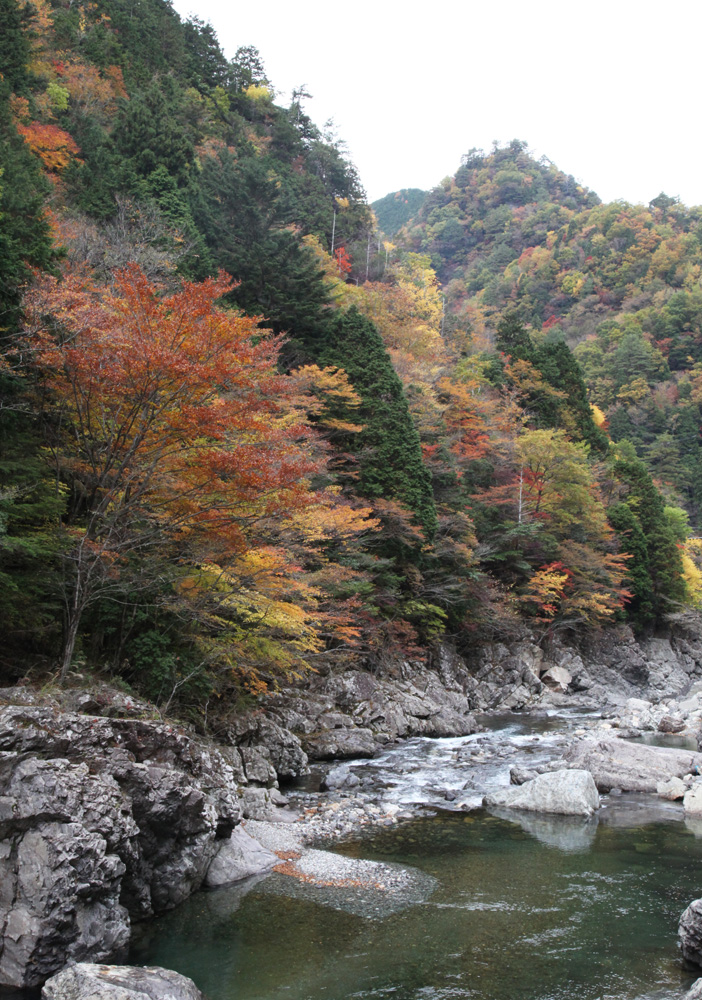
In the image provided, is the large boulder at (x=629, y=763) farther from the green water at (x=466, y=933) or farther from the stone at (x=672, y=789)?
the green water at (x=466, y=933)

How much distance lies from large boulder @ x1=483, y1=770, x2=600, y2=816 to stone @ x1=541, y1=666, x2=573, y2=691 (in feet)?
58.1

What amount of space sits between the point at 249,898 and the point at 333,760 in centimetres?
780

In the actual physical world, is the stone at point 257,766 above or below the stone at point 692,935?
below

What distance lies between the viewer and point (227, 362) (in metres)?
11.1

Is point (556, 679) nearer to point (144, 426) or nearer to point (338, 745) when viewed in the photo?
point (338, 745)

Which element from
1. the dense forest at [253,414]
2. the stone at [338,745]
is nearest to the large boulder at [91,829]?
the dense forest at [253,414]

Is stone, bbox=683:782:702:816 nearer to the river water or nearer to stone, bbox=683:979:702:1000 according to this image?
the river water

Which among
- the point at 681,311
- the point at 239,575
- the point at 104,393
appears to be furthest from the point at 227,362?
the point at 681,311

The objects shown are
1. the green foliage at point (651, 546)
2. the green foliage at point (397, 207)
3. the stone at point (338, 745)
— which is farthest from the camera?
the green foliage at point (397, 207)

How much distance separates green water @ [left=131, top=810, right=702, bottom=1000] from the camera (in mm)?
6695

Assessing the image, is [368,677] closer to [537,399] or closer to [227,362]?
[227,362]

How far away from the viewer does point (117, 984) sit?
5.99 m

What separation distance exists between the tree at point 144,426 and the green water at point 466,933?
14.9 feet

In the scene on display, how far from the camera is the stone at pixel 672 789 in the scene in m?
13.8
